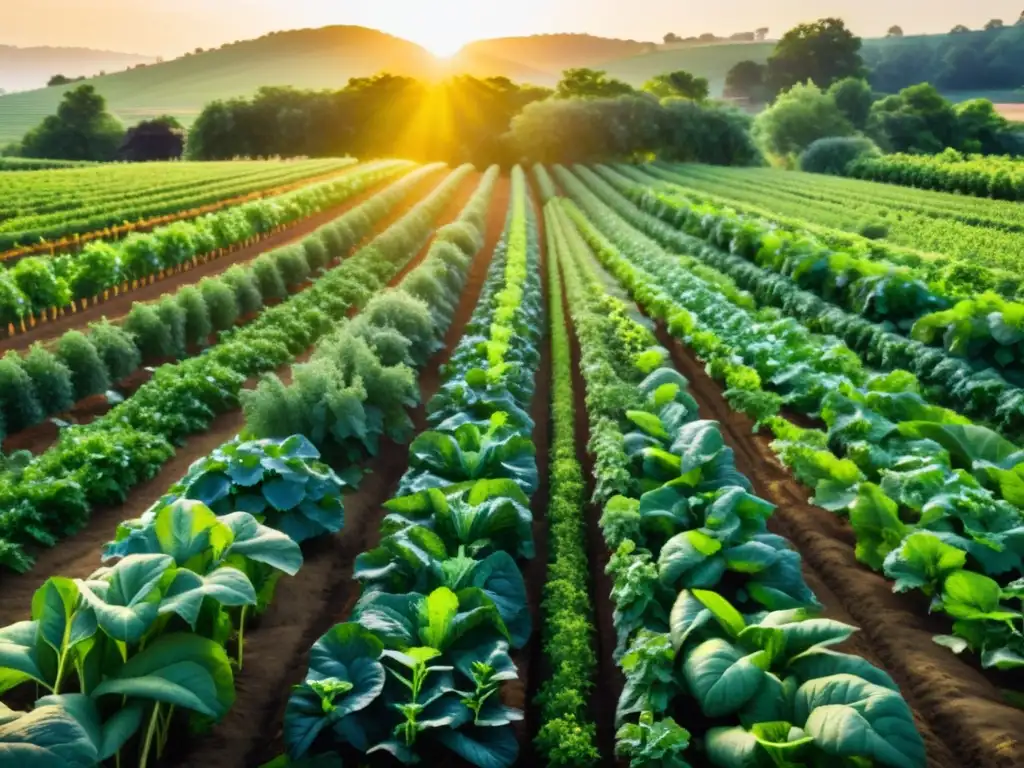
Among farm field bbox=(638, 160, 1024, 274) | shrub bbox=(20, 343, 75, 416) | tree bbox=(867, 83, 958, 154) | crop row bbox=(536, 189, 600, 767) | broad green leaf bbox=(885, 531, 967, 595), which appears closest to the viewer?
crop row bbox=(536, 189, 600, 767)

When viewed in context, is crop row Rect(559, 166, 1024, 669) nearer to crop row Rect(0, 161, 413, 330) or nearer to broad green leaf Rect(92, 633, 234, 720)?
broad green leaf Rect(92, 633, 234, 720)

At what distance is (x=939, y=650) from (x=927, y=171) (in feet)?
141

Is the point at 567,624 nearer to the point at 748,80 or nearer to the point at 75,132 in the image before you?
the point at 75,132

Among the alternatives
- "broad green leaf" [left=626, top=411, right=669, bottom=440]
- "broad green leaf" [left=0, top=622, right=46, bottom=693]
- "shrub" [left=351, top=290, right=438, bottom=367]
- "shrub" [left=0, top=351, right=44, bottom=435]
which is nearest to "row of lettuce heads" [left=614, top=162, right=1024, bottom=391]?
"broad green leaf" [left=626, top=411, right=669, bottom=440]

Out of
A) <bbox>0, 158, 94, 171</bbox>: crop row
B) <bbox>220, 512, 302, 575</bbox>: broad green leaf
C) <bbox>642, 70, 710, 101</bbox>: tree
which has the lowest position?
<bbox>220, 512, 302, 575</bbox>: broad green leaf

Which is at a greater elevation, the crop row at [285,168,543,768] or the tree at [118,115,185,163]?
the tree at [118,115,185,163]

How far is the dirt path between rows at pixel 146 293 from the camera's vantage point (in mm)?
13805

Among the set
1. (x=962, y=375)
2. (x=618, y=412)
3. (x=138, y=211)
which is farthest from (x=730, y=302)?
(x=138, y=211)

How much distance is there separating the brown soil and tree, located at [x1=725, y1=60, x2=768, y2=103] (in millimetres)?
116699

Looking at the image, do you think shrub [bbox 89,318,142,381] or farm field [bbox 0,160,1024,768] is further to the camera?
shrub [bbox 89,318,142,381]

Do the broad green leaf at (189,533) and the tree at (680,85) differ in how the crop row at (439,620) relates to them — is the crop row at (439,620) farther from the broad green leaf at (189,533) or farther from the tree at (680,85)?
the tree at (680,85)

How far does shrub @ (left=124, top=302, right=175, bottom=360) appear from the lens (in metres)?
12.0

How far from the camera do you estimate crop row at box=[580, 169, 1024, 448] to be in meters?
8.93

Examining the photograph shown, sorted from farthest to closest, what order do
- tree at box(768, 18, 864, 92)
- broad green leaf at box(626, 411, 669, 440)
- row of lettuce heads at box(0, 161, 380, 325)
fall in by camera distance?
tree at box(768, 18, 864, 92), row of lettuce heads at box(0, 161, 380, 325), broad green leaf at box(626, 411, 669, 440)
